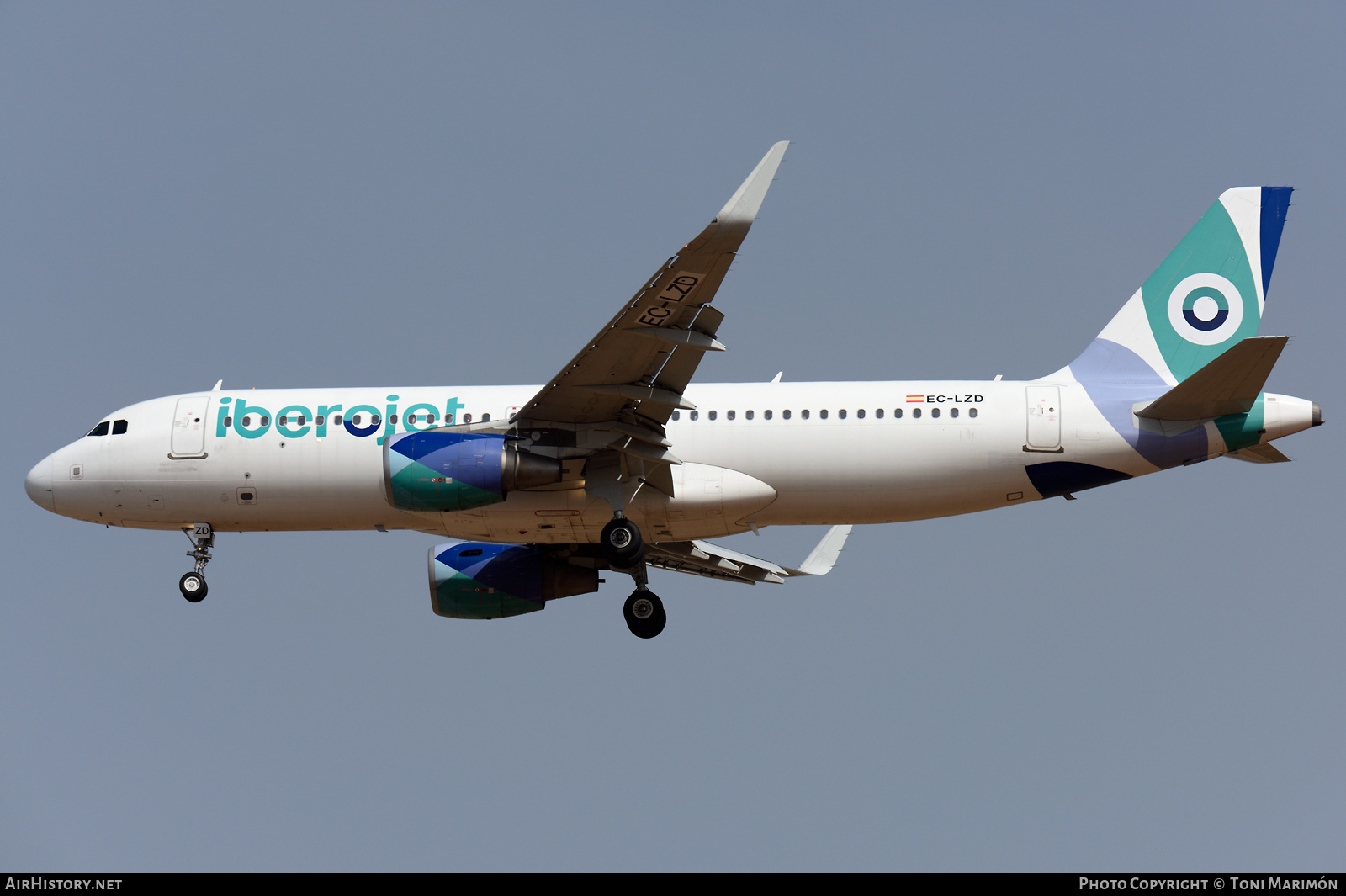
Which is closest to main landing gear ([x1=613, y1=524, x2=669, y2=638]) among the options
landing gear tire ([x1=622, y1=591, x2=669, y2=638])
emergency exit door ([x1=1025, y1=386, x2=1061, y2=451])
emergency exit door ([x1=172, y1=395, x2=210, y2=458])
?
landing gear tire ([x1=622, y1=591, x2=669, y2=638])

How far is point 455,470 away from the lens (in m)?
28.8

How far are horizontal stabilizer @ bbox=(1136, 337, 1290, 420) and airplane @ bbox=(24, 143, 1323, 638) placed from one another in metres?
0.04

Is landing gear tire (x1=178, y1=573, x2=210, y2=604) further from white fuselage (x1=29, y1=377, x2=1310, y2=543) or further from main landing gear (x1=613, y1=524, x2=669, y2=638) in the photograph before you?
main landing gear (x1=613, y1=524, x2=669, y2=638)

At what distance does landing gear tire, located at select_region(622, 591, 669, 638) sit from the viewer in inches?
1271

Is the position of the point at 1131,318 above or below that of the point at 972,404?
above

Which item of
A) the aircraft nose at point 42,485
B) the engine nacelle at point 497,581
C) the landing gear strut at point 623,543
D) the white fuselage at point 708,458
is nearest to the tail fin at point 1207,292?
the white fuselage at point 708,458

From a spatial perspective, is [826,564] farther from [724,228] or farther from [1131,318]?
[724,228]

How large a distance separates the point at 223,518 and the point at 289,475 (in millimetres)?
1884

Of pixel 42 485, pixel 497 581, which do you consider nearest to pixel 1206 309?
pixel 497 581

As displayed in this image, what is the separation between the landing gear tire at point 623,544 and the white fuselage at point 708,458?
0.60m

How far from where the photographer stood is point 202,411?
3216cm

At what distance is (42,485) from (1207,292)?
76.8 ft
